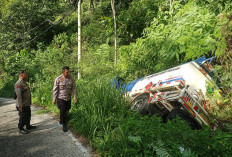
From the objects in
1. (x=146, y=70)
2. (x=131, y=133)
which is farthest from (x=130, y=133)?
(x=146, y=70)

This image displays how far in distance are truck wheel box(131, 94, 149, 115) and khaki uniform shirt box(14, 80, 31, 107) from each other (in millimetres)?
3063

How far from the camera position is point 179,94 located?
16.3 feet

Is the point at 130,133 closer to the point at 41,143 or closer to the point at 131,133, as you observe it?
the point at 131,133

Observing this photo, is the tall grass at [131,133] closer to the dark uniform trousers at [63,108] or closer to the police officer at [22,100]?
the dark uniform trousers at [63,108]

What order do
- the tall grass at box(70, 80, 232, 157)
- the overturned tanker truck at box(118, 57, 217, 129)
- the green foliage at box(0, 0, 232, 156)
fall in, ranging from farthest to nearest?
the overturned tanker truck at box(118, 57, 217, 129) → the green foliage at box(0, 0, 232, 156) → the tall grass at box(70, 80, 232, 157)

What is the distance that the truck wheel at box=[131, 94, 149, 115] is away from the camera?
5.80 m

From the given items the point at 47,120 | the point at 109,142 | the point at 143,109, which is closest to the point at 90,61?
the point at 47,120

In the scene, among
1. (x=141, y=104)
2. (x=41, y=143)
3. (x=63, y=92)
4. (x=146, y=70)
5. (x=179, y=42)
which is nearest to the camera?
(x=41, y=143)

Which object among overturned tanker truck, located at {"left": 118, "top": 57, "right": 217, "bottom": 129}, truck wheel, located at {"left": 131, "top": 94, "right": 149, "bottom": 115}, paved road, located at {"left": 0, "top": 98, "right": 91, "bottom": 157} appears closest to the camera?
paved road, located at {"left": 0, "top": 98, "right": 91, "bottom": 157}

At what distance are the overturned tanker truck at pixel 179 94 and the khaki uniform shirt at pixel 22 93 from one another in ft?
9.17

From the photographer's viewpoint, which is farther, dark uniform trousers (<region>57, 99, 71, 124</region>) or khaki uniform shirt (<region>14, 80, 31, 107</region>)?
dark uniform trousers (<region>57, 99, 71, 124</region>)

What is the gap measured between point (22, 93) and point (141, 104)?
3.44 meters

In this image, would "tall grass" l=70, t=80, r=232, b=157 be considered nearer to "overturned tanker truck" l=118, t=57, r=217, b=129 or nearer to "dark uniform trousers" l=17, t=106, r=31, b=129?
"overturned tanker truck" l=118, t=57, r=217, b=129

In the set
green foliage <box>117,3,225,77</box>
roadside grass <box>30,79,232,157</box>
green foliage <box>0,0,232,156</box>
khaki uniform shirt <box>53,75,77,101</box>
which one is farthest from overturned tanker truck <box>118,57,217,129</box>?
khaki uniform shirt <box>53,75,77,101</box>
